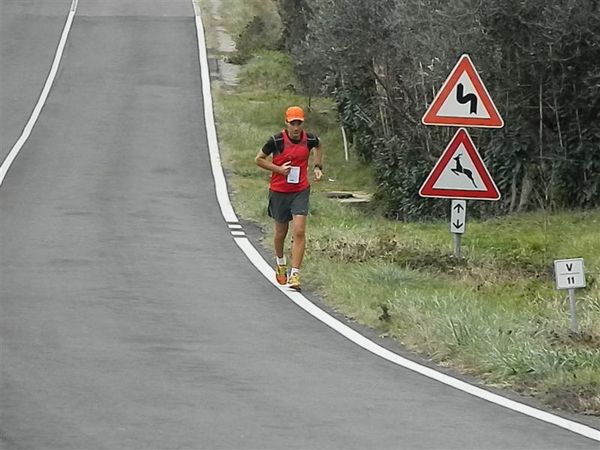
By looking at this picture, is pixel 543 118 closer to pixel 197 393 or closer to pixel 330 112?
pixel 197 393

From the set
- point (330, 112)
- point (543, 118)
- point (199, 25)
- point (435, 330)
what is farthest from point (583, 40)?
point (199, 25)

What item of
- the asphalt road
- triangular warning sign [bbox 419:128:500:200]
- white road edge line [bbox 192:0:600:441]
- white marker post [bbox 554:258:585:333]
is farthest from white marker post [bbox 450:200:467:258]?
white marker post [bbox 554:258:585:333]

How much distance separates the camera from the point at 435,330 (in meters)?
11.4

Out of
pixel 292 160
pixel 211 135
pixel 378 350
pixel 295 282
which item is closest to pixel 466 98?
pixel 292 160

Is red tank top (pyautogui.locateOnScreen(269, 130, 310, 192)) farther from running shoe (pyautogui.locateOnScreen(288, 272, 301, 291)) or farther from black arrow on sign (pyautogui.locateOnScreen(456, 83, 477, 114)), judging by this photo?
black arrow on sign (pyautogui.locateOnScreen(456, 83, 477, 114))

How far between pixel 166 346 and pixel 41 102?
23.4 meters

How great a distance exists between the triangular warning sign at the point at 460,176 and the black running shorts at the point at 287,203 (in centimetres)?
119

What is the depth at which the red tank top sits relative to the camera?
14.3m

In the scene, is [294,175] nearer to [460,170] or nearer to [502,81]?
[460,170]

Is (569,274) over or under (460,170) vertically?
under

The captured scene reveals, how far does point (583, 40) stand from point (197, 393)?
40.5 feet

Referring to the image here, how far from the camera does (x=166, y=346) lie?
35.7 feet

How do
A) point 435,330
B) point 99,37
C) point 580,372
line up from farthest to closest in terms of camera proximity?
point 99,37, point 435,330, point 580,372

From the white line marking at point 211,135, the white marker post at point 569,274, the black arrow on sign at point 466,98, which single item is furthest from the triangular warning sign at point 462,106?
the white line marking at point 211,135
